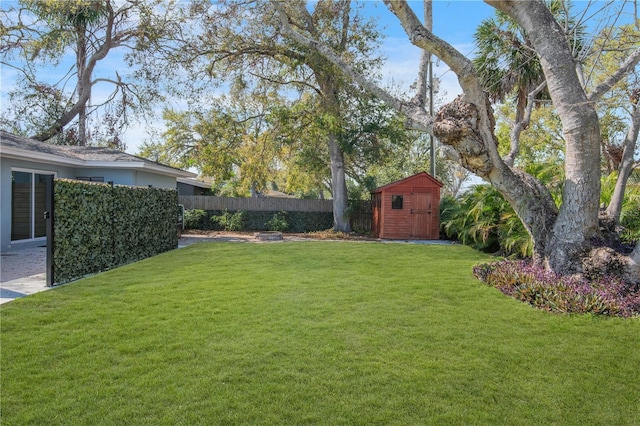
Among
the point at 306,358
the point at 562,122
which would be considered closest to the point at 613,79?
the point at 562,122

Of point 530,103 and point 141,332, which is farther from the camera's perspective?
point 530,103

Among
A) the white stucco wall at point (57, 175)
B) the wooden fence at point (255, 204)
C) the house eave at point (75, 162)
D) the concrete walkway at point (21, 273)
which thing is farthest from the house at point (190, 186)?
the concrete walkway at point (21, 273)

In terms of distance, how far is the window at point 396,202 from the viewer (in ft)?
47.6

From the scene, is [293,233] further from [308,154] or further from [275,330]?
[275,330]

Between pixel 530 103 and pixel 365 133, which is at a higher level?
pixel 365 133

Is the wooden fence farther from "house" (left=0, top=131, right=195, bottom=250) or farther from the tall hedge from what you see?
the tall hedge

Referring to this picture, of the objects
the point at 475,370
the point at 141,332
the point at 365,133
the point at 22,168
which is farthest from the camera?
the point at 365,133

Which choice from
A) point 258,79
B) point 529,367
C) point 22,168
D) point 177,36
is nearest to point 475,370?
point 529,367

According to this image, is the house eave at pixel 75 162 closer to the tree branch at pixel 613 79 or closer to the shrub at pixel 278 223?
the shrub at pixel 278 223

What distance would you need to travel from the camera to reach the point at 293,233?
1691 cm

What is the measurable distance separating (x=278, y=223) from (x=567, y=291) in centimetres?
1277

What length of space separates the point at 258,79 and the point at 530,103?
36.9 feet

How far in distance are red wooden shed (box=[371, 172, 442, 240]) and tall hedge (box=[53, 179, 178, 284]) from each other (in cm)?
814

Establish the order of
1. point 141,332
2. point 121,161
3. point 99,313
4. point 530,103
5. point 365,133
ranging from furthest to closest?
1. point 365,133
2. point 121,161
3. point 530,103
4. point 99,313
5. point 141,332
